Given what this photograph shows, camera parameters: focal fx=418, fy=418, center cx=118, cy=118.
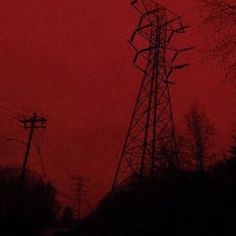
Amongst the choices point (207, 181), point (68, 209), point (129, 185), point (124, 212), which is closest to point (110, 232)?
point (124, 212)

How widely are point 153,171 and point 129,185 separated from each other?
775 millimetres

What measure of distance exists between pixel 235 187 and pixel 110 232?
2.99 metres

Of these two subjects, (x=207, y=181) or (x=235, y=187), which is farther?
(x=207, y=181)

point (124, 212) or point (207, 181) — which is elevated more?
point (207, 181)

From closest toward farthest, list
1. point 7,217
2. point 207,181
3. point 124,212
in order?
1. point 207,181
2. point 124,212
3. point 7,217

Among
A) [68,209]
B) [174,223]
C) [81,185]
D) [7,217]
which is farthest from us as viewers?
[81,185]

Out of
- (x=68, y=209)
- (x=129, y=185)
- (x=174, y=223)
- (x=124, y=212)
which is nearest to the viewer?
(x=174, y=223)

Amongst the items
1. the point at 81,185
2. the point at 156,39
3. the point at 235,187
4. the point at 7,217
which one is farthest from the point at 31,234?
the point at 81,185

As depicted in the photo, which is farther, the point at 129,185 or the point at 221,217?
the point at 129,185

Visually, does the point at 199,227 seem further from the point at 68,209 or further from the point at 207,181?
the point at 68,209

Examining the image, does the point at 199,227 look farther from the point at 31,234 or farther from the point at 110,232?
the point at 31,234

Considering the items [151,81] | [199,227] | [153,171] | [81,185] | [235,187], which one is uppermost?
[81,185]

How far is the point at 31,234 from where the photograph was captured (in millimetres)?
17234

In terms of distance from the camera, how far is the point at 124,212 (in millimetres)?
9875
